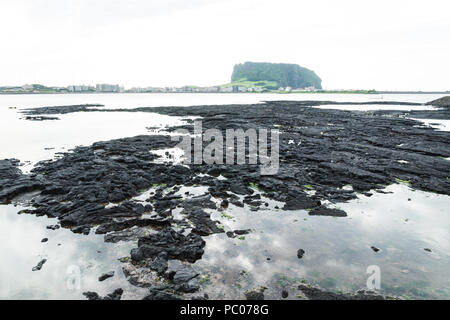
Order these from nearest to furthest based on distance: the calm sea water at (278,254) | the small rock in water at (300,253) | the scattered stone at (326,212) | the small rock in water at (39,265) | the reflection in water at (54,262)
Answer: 1. the reflection in water at (54,262)
2. the calm sea water at (278,254)
3. the small rock in water at (39,265)
4. the small rock in water at (300,253)
5. the scattered stone at (326,212)

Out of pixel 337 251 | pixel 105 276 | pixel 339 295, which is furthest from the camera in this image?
pixel 337 251

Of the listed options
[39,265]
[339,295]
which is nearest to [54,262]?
[39,265]

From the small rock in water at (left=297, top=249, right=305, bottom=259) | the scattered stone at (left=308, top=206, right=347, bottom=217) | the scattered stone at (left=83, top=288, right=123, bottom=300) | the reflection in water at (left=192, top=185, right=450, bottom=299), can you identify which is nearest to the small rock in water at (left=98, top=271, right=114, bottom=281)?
the scattered stone at (left=83, top=288, right=123, bottom=300)

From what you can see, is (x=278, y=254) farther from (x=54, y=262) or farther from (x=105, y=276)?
(x=54, y=262)

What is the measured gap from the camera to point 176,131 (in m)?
38.4

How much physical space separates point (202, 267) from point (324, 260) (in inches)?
173

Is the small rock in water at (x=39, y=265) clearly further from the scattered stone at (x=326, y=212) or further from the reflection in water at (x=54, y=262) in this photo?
the scattered stone at (x=326, y=212)

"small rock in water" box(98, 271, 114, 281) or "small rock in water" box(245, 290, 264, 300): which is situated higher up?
"small rock in water" box(98, 271, 114, 281)

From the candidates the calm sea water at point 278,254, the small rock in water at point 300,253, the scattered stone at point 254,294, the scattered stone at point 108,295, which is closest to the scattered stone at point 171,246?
the calm sea water at point 278,254

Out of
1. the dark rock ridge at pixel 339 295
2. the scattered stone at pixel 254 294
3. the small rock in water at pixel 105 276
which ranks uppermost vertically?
the small rock in water at pixel 105 276

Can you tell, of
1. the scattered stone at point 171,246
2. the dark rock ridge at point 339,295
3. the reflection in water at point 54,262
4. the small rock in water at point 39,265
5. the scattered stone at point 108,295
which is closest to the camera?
the scattered stone at point 108,295

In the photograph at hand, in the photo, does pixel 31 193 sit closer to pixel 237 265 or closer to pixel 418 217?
pixel 237 265

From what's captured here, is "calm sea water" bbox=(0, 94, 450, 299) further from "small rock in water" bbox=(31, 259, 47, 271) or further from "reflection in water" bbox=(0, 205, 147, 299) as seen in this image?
"small rock in water" bbox=(31, 259, 47, 271)
